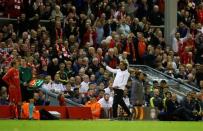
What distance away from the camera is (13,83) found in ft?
76.7

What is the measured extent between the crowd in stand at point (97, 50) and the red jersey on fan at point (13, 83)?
0.72 metres

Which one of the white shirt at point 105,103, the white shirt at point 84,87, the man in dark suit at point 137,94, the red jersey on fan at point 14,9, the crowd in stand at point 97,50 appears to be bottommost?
the white shirt at point 105,103

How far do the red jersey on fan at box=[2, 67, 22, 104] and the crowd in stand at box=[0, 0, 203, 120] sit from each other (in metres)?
0.72

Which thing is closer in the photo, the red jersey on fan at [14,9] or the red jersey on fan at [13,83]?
the red jersey on fan at [13,83]

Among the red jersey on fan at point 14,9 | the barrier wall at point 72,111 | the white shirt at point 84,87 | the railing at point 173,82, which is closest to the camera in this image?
the barrier wall at point 72,111

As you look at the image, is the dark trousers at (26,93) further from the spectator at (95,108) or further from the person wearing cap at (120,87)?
the person wearing cap at (120,87)

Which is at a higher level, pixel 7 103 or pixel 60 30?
pixel 60 30

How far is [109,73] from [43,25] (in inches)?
148

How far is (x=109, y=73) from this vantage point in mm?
28234

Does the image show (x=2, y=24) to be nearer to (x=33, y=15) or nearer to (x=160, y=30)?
(x=33, y=15)

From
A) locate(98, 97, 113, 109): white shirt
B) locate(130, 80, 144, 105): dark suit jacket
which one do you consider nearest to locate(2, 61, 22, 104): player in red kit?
locate(98, 97, 113, 109): white shirt

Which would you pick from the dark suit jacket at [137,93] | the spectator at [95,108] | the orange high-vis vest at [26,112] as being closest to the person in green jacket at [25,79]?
the orange high-vis vest at [26,112]

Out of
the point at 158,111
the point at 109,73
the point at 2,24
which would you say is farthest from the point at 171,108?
the point at 2,24

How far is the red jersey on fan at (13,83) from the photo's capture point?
23328 millimetres
